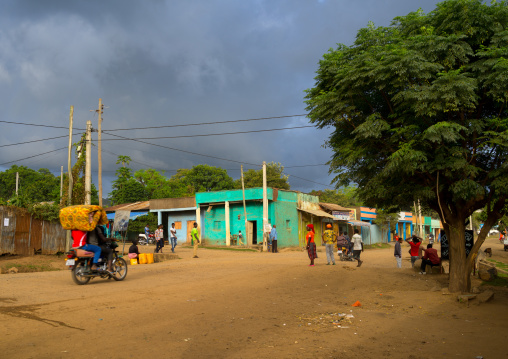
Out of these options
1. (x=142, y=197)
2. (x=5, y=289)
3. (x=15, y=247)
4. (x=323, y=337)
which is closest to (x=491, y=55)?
(x=323, y=337)

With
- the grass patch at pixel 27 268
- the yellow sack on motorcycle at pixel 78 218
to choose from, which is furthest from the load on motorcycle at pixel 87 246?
the grass patch at pixel 27 268

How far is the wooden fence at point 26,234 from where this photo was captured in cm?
1817

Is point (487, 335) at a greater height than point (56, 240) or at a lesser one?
lesser

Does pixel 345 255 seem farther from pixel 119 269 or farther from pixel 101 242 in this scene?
pixel 101 242

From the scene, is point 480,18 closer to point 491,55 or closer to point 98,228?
point 491,55

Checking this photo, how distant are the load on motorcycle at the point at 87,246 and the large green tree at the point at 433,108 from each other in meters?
6.26

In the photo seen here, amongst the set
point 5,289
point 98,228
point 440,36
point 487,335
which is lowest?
point 487,335

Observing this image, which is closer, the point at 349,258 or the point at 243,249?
the point at 349,258

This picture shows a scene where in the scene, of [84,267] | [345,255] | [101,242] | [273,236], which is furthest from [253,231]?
[84,267]

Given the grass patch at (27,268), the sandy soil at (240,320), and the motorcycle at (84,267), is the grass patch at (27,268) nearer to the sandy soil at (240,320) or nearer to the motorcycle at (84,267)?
the sandy soil at (240,320)

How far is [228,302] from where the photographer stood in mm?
8773

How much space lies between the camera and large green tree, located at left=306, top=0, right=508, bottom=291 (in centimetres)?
876

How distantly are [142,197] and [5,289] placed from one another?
154 ft

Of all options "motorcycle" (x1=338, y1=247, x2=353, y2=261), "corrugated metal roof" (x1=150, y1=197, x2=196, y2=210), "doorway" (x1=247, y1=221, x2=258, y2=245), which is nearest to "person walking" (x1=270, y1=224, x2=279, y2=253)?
"doorway" (x1=247, y1=221, x2=258, y2=245)
